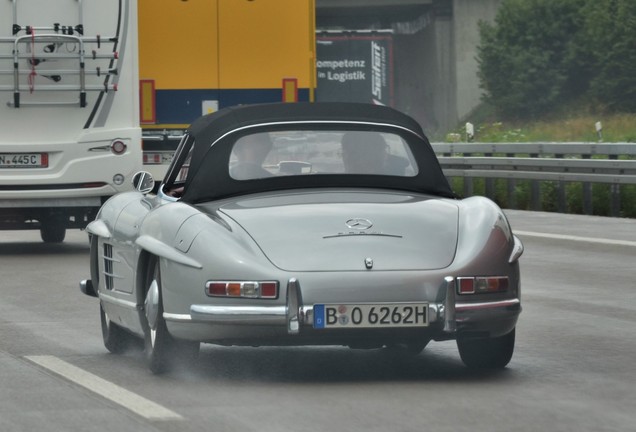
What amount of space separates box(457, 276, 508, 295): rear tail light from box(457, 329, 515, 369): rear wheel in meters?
0.47

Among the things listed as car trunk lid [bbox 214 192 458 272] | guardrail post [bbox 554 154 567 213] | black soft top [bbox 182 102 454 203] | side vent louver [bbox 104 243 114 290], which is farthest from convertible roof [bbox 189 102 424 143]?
guardrail post [bbox 554 154 567 213]

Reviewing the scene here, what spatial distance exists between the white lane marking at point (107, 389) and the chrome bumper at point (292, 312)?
478 millimetres

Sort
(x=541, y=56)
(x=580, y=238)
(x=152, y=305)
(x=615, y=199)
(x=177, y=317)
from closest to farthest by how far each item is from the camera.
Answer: (x=177, y=317) < (x=152, y=305) < (x=580, y=238) < (x=615, y=199) < (x=541, y=56)

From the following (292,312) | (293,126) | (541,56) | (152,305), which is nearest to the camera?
(292,312)

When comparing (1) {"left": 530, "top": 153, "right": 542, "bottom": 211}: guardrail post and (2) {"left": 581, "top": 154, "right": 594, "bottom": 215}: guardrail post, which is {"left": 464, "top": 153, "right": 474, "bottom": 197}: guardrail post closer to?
(1) {"left": 530, "top": 153, "right": 542, "bottom": 211}: guardrail post

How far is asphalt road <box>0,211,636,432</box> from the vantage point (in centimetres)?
702

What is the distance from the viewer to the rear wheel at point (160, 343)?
8.35m

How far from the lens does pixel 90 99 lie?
18.2 metres

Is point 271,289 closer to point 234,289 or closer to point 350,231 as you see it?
point 234,289

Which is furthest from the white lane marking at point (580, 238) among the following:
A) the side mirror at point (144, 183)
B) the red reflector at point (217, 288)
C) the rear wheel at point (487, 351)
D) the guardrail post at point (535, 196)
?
the red reflector at point (217, 288)

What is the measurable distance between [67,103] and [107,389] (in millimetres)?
10308

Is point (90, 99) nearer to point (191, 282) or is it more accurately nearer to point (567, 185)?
point (567, 185)

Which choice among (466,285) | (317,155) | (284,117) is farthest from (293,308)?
(284,117)

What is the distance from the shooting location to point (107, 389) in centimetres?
802
